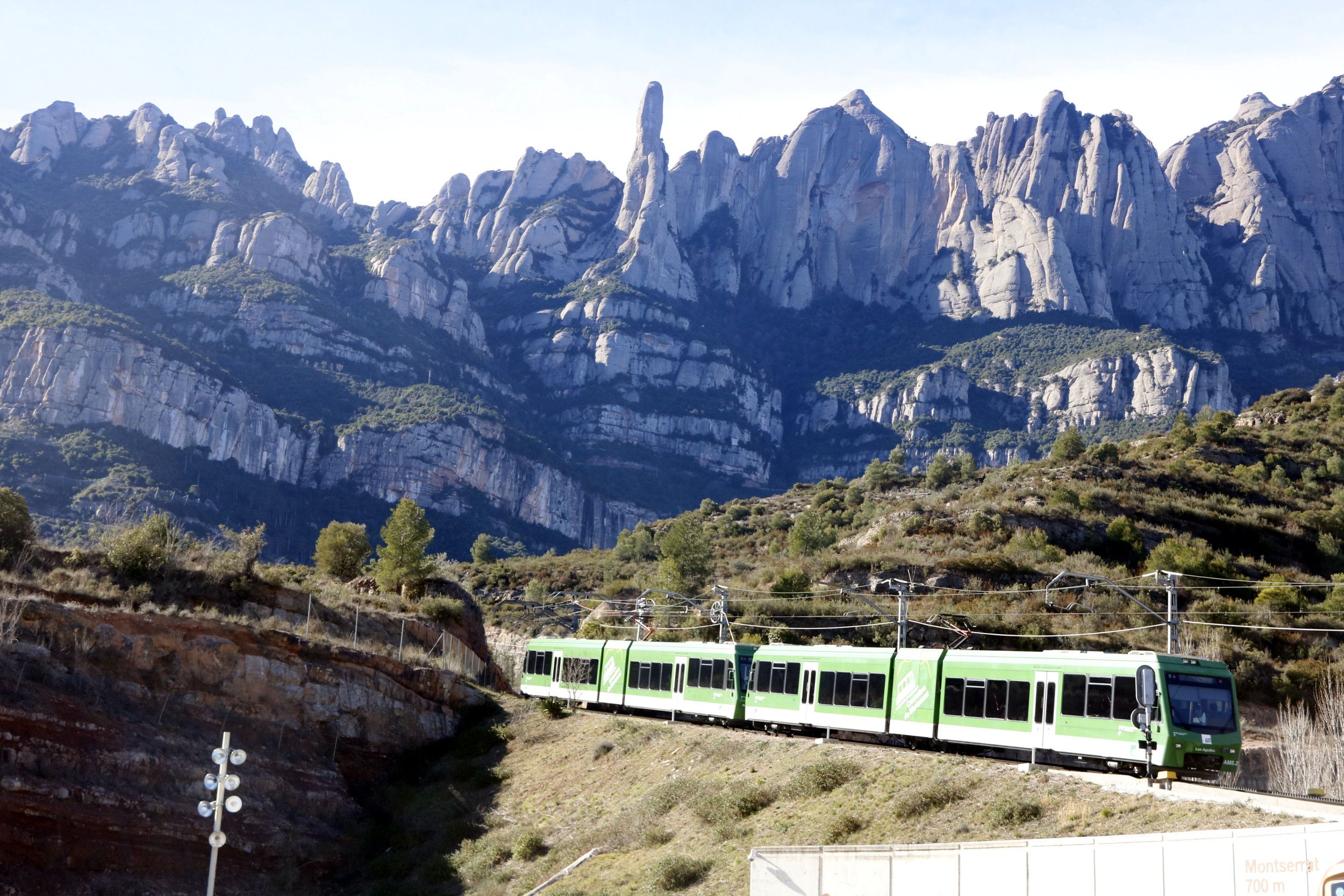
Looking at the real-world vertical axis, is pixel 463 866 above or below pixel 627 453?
below

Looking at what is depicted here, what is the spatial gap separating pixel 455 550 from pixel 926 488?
67.8 metres

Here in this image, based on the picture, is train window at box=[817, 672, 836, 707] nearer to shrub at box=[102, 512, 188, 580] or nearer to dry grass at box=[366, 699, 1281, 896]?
dry grass at box=[366, 699, 1281, 896]

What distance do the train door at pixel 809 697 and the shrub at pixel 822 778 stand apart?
4969 millimetres

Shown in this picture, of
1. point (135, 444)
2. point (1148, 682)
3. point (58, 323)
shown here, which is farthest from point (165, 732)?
point (58, 323)

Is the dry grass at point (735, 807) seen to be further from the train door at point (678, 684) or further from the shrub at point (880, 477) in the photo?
the shrub at point (880, 477)

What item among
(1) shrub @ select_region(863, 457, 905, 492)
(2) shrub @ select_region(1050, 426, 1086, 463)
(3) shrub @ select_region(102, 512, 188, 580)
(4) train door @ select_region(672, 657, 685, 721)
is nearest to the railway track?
(4) train door @ select_region(672, 657, 685, 721)

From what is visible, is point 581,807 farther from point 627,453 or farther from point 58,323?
point 627,453

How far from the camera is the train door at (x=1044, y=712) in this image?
23781 millimetres

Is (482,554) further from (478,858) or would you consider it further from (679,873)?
(679,873)

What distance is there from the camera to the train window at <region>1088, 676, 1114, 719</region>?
22750mm

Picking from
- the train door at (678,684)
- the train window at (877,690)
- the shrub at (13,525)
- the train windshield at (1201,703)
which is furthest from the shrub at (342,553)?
the train windshield at (1201,703)

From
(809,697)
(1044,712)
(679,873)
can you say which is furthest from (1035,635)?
(679,873)

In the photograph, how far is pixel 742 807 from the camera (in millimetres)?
24359

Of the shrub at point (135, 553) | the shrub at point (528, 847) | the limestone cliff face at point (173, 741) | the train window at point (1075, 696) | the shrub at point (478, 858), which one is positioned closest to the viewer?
the train window at point (1075, 696)
